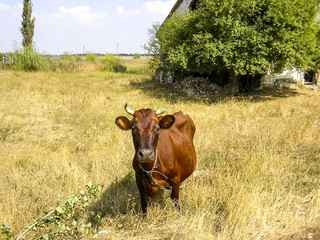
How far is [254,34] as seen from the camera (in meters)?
12.3

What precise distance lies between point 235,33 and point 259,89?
19.7 ft

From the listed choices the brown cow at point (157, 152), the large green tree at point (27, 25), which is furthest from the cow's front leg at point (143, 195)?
the large green tree at point (27, 25)

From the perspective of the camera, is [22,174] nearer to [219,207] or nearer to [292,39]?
[219,207]

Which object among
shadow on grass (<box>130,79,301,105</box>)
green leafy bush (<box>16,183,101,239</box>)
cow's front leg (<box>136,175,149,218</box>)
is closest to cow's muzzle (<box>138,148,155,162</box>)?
green leafy bush (<box>16,183,101,239</box>)

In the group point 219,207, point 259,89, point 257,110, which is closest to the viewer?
point 219,207

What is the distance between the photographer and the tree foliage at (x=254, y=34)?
12.3m

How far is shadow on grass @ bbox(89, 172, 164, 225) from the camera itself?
4.01 m

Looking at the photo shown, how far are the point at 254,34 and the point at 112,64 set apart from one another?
24.5 meters

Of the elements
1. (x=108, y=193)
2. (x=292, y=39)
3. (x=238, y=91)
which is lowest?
(x=108, y=193)

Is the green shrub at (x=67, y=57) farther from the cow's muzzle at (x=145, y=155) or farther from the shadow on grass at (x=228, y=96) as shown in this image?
the cow's muzzle at (x=145, y=155)

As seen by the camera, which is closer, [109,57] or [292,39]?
[292,39]

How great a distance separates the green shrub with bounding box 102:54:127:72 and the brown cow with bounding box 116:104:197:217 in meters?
30.5

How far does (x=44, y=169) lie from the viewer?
17.6 feet

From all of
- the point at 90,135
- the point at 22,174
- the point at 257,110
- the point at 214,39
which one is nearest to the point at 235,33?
the point at 214,39
